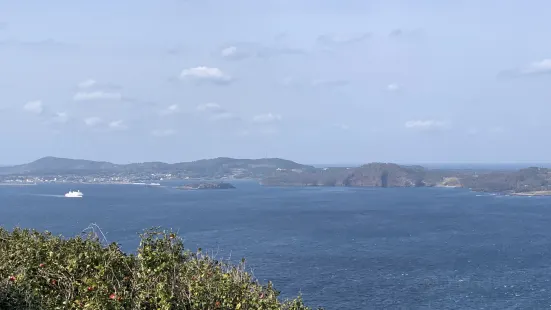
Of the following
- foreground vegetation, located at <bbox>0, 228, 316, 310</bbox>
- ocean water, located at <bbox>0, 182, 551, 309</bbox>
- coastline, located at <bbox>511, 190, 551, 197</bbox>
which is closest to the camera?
foreground vegetation, located at <bbox>0, 228, 316, 310</bbox>

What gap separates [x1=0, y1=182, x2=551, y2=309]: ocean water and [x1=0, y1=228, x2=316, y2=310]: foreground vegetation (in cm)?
555

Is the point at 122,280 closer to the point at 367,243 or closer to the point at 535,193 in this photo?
the point at 367,243

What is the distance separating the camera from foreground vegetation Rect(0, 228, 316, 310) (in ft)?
24.6

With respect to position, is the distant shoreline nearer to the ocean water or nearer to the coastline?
the coastline

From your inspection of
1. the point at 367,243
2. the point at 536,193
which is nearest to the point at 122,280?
the point at 367,243

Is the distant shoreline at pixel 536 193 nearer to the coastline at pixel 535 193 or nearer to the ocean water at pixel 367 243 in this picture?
the coastline at pixel 535 193

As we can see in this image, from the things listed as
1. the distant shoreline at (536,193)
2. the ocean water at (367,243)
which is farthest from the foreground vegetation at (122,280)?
the distant shoreline at (536,193)

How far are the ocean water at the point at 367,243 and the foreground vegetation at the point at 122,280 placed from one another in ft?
18.2

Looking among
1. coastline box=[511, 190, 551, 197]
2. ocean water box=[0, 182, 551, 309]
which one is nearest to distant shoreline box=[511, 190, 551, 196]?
coastline box=[511, 190, 551, 197]

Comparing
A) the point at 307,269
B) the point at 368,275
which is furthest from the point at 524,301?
the point at 307,269

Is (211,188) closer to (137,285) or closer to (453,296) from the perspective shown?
(453,296)

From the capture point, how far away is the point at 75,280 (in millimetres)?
8125

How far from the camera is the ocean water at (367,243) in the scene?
4059 centimetres

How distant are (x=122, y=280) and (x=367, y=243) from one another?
56.8 meters
